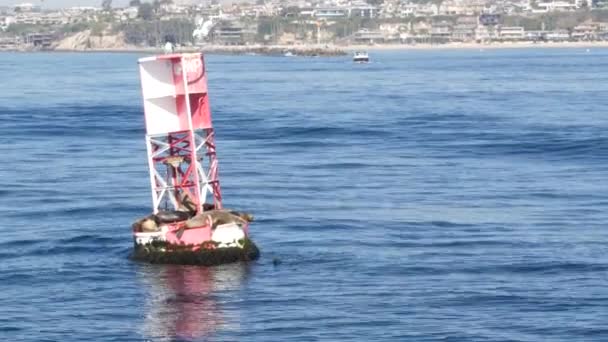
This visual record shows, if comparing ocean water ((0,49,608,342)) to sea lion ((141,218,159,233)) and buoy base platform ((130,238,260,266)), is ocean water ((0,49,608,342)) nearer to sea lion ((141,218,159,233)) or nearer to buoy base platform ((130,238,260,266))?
buoy base platform ((130,238,260,266))

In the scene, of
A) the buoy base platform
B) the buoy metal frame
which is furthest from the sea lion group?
the buoy metal frame

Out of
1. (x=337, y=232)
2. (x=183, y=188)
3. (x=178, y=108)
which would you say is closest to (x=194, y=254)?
(x=183, y=188)

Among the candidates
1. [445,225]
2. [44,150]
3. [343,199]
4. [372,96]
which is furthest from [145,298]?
[372,96]

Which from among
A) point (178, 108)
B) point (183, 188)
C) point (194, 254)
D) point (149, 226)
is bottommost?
point (194, 254)

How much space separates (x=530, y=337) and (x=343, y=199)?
17623mm

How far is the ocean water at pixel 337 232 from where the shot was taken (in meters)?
29.1

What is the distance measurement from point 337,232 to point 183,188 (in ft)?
14.5

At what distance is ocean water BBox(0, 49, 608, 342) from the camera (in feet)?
95.3

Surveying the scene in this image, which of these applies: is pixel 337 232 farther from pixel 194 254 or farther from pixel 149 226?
pixel 149 226

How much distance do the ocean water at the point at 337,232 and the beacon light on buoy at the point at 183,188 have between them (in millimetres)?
484

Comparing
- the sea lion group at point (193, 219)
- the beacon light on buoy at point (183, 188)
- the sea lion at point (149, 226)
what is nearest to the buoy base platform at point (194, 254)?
the beacon light on buoy at point (183, 188)

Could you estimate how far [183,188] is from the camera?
36.3m

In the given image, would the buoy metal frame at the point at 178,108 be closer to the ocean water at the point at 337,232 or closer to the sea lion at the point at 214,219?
the sea lion at the point at 214,219

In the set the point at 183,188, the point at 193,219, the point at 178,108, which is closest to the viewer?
the point at 193,219
